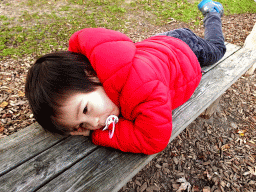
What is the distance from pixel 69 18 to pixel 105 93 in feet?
13.2

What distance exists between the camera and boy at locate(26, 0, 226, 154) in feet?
4.59

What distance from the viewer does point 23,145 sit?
1673mm

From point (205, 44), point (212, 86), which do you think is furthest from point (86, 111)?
point (205, 44)

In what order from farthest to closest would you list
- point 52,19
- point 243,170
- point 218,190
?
point 52,19 < point 243,170 < point 218,190

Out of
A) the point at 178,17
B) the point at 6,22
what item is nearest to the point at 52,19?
the point at 6,22

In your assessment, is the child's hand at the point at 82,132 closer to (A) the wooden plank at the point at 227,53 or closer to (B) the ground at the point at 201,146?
(B) the ground at the point at 201,146

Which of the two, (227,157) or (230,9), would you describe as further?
(230,9)

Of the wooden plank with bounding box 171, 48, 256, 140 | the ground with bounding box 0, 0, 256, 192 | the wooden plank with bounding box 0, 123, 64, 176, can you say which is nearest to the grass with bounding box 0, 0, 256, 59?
the ground with bounding box 0, 0, 256, 192

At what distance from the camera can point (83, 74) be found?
1525 millimetres

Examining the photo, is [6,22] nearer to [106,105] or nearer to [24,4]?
[24,4]

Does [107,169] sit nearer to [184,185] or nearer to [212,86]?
[184,185]

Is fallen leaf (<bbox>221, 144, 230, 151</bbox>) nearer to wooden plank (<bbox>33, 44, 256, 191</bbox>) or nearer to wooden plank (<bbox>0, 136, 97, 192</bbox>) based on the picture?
wooden plank (<bbox>33, 44, 256, 191</bbox>)

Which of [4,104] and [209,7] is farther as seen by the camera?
[209,7]

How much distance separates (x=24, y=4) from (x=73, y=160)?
17.3 feet
